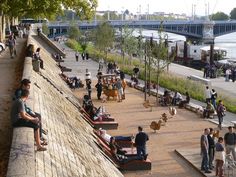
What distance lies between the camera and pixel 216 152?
15.4 meters

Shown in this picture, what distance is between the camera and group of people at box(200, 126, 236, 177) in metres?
15.5

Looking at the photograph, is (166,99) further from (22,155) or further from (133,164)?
(22,155)

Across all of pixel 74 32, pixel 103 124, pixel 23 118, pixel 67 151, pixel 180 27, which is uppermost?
pixel 180 27

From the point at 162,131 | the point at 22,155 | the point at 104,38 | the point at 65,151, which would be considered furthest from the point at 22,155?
the point at 104,38

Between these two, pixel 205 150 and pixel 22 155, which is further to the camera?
pixel 205 150

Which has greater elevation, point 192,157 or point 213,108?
point 213,108

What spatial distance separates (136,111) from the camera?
92.5ft

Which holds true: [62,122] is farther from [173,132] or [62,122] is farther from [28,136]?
[173,132]

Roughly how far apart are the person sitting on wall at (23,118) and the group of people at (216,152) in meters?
7.08

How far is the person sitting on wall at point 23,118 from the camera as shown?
9.47 metres

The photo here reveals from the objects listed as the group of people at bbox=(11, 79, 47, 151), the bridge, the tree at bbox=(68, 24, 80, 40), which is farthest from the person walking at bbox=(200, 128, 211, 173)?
the bridge

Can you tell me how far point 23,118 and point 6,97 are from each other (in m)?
7.23

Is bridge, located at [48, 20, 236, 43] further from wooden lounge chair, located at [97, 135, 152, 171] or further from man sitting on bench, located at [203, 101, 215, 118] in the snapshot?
wooden lounge chair, located at [97, 135, 152, 171]

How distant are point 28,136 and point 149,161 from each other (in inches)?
293
